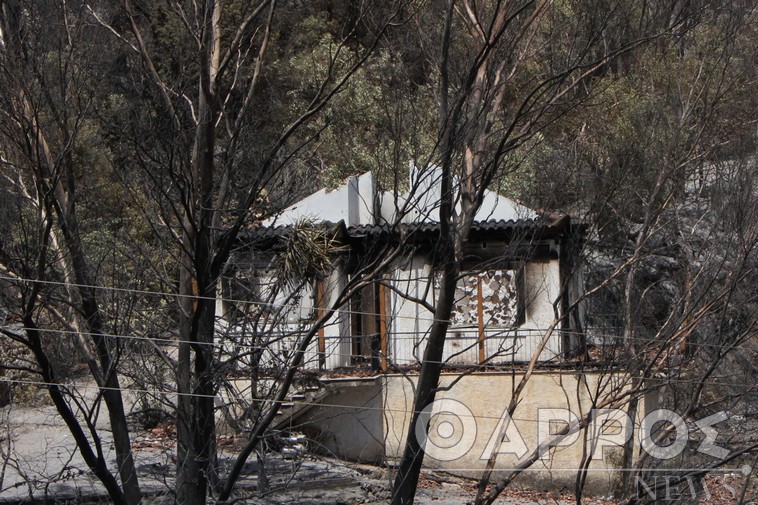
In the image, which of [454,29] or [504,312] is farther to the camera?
[504,312]

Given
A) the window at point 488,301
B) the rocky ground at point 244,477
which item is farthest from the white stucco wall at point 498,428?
the window at point 488,301

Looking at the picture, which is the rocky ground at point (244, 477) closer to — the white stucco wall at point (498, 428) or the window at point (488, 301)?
the white stucco wall at point (498, 428)

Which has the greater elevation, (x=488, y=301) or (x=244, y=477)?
(x=488, y=301)

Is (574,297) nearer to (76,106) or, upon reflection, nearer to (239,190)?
(239,190)

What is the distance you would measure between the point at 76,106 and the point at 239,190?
228 centimetres

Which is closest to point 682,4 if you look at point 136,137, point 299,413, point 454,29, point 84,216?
point 454,29

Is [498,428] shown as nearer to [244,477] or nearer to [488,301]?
[488,301]

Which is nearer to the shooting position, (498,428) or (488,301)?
(498,428)

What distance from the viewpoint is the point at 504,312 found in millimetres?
16469

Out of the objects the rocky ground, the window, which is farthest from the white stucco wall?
the window

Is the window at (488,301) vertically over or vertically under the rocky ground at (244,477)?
over

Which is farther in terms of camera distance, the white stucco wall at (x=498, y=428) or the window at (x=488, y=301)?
the window at (x=488, y=301)

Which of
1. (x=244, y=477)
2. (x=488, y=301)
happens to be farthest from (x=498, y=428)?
(x=244, y=477)

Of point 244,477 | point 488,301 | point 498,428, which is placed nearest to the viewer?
point 244,477
